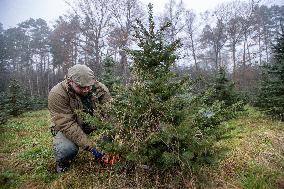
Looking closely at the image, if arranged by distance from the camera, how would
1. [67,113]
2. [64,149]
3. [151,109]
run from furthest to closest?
[67,113], [64,149], [151,109]

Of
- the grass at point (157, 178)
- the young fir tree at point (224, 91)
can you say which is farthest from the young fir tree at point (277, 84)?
the grass at point (157, 178)

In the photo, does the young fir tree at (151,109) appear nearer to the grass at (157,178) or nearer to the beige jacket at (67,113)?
the grass at (157,178)

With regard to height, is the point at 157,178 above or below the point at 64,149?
below

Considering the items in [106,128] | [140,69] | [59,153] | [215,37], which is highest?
[215,37]

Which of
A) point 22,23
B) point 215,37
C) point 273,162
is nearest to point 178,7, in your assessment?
point 215,37

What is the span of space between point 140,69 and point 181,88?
0.65m

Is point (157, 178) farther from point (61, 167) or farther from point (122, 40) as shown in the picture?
point (122, 40)

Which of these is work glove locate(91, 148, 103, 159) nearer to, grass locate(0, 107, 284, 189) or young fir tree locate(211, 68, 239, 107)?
grass locate(0, 107, 284, 189)

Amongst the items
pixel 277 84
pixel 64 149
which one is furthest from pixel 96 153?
pixel 277 84

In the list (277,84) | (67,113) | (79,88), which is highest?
(277,84)

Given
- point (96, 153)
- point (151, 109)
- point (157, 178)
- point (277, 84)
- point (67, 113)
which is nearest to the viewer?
point (157, 178)

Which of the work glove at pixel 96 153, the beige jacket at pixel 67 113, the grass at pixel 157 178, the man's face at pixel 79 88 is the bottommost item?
the grass at pixel 157 178

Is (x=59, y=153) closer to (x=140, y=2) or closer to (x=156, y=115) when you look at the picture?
(x=156, y=115)

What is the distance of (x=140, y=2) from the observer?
120 feet
